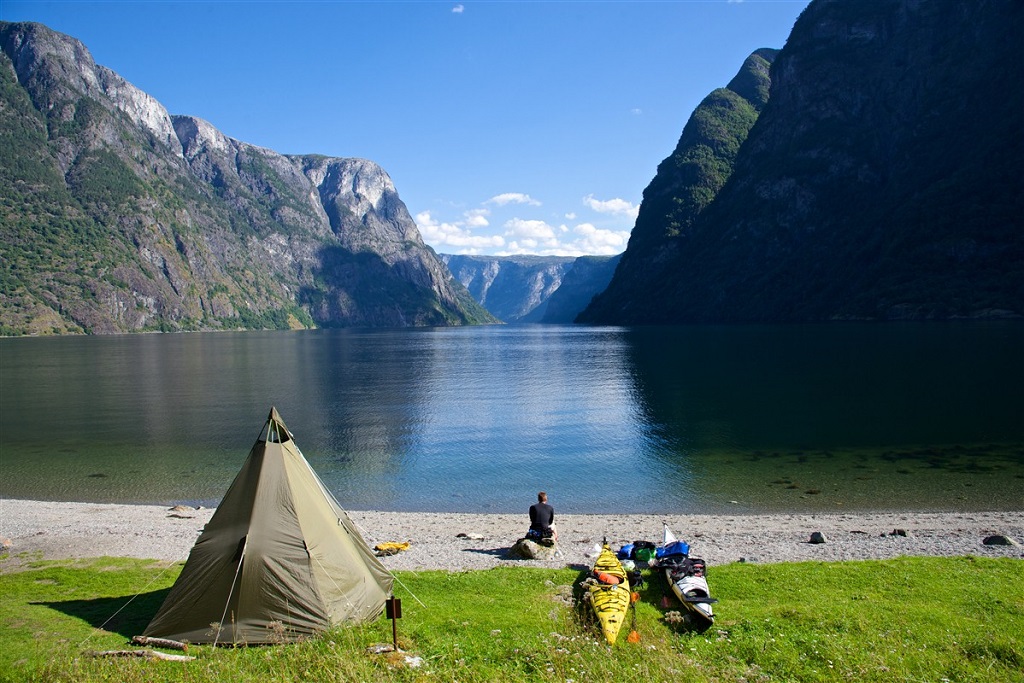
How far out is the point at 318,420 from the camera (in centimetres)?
5938

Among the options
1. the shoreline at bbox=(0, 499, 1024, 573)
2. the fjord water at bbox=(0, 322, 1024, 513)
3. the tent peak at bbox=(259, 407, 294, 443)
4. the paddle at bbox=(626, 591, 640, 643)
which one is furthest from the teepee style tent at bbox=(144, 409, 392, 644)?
the fjord water at bbox=(0, 322, 1024, 513)

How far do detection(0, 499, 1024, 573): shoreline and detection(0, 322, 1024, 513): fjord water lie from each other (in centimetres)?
276

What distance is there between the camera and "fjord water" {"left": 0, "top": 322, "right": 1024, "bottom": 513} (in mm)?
34812

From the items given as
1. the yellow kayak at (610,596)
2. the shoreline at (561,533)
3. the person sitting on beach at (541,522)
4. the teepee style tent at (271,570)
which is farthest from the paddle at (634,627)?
the teepee style tent at (271,570)

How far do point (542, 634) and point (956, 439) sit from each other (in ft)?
131

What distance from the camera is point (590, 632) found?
546 inches

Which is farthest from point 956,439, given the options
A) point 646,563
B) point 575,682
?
point 575,682

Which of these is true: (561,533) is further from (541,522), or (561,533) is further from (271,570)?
(271,570)

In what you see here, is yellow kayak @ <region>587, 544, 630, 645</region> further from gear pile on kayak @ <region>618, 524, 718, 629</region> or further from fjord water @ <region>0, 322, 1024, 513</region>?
fjord water @ <region>0, 322, 1024, 513</region>

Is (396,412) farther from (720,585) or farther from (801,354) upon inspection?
(801,354)

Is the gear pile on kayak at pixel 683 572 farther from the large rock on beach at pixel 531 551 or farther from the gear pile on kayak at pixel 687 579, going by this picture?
the large rock on beach at pixel 531 551

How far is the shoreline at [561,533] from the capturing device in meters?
21.1

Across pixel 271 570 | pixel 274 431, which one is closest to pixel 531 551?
pixel 271 570

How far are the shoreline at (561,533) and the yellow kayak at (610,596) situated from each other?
11.0 feet
